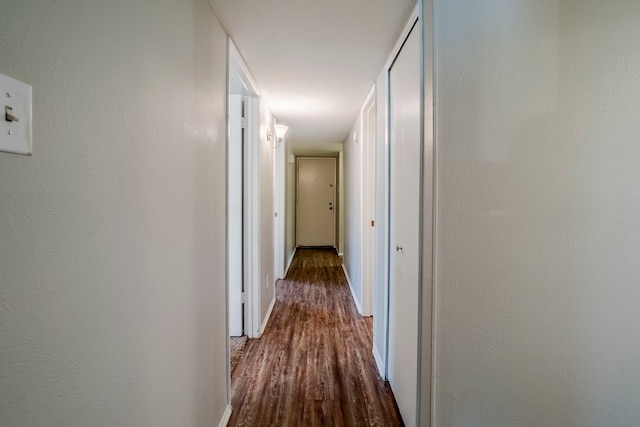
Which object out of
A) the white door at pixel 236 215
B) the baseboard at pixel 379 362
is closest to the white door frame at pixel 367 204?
the baseboard at pixel 379 362

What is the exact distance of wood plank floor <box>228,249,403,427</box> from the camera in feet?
5.82

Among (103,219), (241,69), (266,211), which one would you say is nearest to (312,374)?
(266,211)

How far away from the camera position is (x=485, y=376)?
4.02ft

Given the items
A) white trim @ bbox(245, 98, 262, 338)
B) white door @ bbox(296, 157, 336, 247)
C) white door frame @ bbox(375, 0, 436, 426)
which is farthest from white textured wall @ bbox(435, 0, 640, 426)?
white door @ bbox(296, 157, 336, 247)

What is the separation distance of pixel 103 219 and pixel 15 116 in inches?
10.9

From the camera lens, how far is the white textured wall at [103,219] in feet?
1.80

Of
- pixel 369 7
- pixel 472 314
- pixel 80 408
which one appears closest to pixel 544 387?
pixel 472 314

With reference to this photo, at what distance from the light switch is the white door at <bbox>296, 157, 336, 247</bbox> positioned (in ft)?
21.7

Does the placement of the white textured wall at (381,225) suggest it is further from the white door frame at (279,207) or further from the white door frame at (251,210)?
the white door frame at (279,207)

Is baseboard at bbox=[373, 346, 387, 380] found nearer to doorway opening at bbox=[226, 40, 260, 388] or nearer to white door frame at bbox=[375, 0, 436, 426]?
white door frame at bbox=[375, 0, 436, 426]

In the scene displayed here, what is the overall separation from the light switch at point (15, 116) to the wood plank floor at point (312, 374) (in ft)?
5.59

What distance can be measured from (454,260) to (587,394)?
698mm

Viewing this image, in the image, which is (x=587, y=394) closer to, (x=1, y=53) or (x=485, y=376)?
(x=485, y=376)

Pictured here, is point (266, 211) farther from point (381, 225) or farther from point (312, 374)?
point (312, 374)
